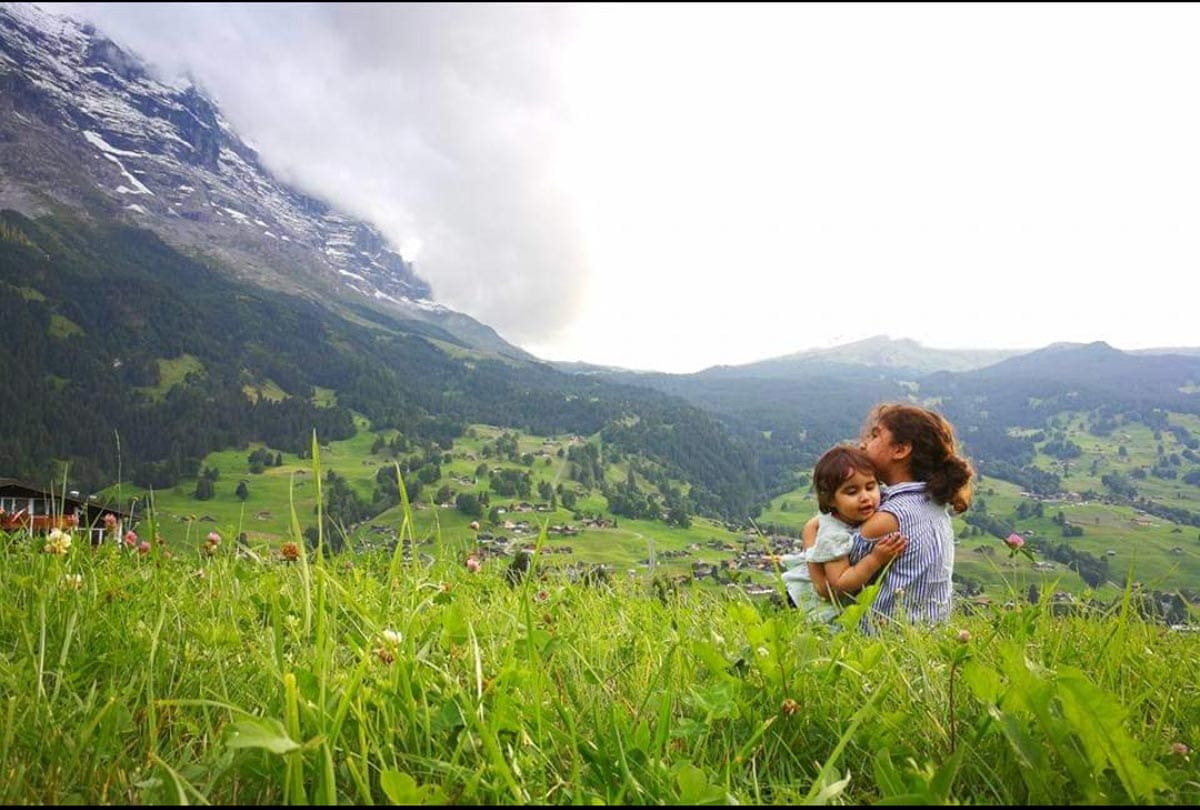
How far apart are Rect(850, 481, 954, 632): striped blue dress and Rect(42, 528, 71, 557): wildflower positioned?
4.88m

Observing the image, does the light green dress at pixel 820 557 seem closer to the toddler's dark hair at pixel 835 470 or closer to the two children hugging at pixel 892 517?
the two children hugging at pixel 892 517

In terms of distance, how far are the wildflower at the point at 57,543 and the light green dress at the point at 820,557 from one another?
14.3 feet

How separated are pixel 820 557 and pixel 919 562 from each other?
0.70 meters

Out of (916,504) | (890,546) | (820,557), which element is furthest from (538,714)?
(916,504)

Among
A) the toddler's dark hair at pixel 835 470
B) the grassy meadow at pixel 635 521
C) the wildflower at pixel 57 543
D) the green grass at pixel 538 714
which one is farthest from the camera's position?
the grassy meadow at pixel 635 521

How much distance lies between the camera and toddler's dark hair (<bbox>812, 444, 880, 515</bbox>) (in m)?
4.87

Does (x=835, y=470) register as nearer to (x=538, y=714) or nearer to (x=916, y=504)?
(x=916, y=504)

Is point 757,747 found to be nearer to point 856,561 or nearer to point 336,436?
point 856,561

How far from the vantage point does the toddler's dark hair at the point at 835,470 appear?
16.0ft

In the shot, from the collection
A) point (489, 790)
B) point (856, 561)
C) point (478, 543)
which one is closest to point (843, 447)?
point (856, 561)

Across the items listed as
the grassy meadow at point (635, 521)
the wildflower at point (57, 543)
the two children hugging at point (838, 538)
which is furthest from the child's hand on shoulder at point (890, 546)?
the grassy meadow at point (635, 521)

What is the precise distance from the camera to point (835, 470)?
488 centimetres

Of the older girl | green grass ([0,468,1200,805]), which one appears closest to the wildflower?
green grass ([0,468,1200,805])

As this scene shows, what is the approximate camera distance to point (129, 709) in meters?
1.75
